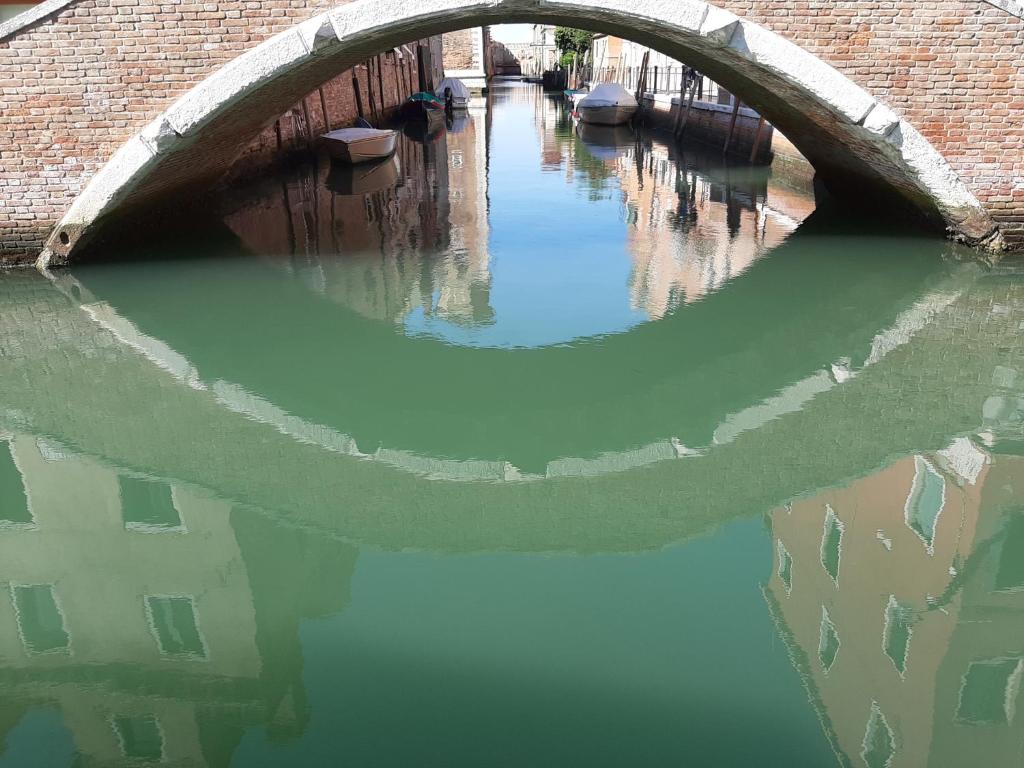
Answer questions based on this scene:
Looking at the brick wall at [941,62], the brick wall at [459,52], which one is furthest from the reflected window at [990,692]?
the brick wall at [459,52]

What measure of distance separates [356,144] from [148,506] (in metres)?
9.80

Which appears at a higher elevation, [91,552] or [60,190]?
[60,190]

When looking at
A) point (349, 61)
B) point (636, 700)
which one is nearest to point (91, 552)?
point (636, 700)

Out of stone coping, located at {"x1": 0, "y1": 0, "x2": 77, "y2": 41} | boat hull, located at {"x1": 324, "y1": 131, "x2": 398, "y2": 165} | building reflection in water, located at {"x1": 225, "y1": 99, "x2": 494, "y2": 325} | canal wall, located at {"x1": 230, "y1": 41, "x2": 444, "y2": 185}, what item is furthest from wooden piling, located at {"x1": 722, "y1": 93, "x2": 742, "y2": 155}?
stone coping, located at {"x1": 0, "y1": 0, "x2": 77, "y2": 41}

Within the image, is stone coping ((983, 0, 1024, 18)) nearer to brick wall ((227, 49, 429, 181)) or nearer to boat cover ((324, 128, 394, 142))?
brick wall ((227, 49, 429, 181))

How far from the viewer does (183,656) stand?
2.68 m

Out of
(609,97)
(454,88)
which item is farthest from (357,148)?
(454,88)

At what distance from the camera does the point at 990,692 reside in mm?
2504

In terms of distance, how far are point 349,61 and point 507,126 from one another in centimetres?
1357

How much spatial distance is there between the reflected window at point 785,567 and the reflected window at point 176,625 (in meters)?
1.81

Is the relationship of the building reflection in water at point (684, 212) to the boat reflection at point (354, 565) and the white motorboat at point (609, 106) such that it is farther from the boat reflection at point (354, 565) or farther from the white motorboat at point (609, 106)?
the white motorboat at point (609, 106)

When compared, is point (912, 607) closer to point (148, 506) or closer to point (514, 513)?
point (514, 513)

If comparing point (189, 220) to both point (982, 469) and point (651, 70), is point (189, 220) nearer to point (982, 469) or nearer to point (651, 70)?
point (982, 469)

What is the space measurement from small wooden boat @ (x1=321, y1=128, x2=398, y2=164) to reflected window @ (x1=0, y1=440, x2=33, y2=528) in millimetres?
9202
